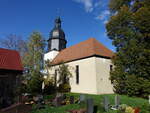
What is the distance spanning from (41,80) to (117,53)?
434 inches

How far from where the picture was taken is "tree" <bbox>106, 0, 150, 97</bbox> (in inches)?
674

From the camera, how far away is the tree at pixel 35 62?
19406mm

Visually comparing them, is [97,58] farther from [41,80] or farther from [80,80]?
[41,80]

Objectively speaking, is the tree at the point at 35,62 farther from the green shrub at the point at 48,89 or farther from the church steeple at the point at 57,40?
the church steeple at the point at 57,40

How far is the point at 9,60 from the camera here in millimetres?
15766

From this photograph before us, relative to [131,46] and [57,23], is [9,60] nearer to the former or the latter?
[131,46]

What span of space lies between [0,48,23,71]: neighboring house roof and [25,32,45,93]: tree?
13.2 ft

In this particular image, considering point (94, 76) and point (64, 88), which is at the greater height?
point (94, 76)

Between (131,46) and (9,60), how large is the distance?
570 inches

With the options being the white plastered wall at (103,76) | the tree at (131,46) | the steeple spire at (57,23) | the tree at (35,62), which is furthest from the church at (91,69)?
the steeple spire at (57,23)

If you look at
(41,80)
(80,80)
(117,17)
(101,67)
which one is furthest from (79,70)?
(117,17)

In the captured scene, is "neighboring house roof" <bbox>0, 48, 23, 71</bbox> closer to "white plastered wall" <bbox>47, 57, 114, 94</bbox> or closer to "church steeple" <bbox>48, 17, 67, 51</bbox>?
"white plastered wall" <bbox>47, 57, 114, 94</bbox>

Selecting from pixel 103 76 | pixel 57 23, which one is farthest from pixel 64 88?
pixel 57 23

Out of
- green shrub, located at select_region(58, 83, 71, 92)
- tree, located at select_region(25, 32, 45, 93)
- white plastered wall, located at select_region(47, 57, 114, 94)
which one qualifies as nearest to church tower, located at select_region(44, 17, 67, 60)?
tree, located at select_region(25, 32, 45, 93)
